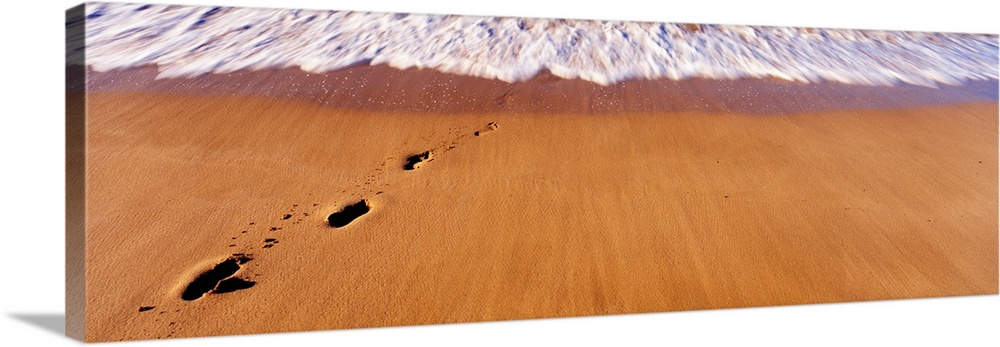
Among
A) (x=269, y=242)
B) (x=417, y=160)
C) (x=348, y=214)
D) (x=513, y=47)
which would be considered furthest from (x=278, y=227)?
(x=513, y=47)

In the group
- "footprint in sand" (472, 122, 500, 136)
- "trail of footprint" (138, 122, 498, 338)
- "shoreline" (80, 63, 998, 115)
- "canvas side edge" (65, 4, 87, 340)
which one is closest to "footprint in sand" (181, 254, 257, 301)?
"trail of footprint" (138, 122, 498, 338)

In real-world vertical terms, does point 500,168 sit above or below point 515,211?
above

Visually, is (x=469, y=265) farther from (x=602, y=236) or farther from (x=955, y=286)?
(x=955, y=286)

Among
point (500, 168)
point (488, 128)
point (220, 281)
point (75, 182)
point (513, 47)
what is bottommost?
point (220, 281)

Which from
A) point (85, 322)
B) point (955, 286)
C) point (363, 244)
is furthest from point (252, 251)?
point (955, 286)

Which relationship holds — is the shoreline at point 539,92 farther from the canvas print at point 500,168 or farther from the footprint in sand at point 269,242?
the footprint in sand at point 269,242

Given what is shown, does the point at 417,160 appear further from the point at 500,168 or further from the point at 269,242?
the point at 269,242

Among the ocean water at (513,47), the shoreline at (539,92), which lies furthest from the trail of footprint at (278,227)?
the ocean water at (513,47)

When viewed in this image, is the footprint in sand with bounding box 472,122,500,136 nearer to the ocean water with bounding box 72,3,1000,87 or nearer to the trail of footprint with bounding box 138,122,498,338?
the trail of footprint with bounding box 138,122,498,338
